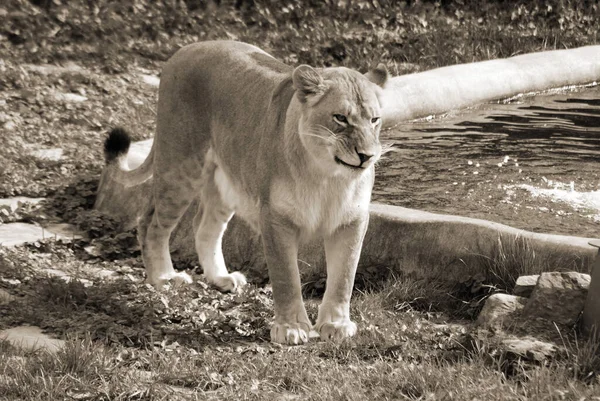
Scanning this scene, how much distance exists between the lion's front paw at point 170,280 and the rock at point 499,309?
5.99 ft

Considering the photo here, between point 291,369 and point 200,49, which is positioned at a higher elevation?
point 200,49

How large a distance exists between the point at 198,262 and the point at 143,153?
3.44 ft

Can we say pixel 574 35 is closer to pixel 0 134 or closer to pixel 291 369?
pixel 0 134

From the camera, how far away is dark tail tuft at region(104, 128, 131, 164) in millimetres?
6371

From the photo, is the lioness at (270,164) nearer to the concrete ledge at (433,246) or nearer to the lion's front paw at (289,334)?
the lion's front paw at (289,334)

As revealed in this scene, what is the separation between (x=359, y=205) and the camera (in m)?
5.13

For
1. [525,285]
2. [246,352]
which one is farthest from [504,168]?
[246,352]

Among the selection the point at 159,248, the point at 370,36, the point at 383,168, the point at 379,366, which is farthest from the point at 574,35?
the point at 379,366

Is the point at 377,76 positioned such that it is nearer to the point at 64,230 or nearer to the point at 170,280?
the point at 170,280

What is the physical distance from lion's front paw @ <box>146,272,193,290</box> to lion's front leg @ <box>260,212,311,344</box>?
961 mm

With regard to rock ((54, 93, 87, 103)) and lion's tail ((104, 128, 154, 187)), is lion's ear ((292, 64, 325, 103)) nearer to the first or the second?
lion's tail ((104, 128, 154, 187))

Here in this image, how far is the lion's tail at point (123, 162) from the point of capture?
647 cm

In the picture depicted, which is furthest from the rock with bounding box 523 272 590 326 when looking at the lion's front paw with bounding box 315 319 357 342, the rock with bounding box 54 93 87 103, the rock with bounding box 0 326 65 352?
the rock with bounding box 54 93 87 103

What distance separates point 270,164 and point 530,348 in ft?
5.25
